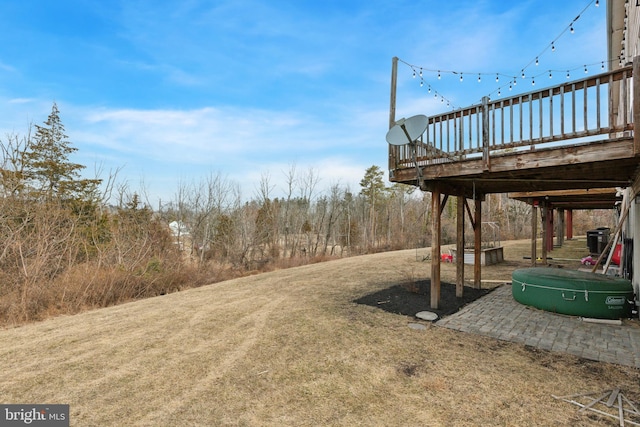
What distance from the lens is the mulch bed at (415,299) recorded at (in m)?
5.45

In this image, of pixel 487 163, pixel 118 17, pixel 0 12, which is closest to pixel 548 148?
pixel 487 163

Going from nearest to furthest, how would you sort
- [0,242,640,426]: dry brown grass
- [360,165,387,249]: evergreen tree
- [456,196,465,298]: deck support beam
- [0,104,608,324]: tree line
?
[0,242,640,426]: dry brown grass → [456,196,465,298]: deck support beam → [0,104,608,324]: tree line → [360,165,387,249]: evergreen tree

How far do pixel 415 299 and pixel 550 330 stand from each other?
2.18m

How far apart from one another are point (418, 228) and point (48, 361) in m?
25.6

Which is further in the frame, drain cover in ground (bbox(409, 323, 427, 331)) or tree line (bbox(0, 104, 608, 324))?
tree line (bbox(0, 104, 608, 324))

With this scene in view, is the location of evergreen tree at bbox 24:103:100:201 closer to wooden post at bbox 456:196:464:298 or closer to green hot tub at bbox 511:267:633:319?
wooden post at bbox 456:196:464:298

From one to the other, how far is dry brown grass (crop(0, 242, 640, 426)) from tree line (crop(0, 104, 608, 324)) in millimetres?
1954

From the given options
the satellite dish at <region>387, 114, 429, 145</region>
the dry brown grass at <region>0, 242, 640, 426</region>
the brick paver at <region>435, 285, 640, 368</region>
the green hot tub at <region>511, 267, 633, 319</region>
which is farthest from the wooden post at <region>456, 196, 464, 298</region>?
the satellite dish at <region>387, 114, 429, 145</region>

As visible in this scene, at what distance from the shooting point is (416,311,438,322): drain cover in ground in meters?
4.91

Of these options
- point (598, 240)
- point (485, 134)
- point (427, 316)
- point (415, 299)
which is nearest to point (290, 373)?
point (427, 316)

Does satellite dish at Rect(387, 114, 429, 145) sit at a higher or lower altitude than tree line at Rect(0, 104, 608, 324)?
higher

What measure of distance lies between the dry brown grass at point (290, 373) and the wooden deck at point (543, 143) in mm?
2355

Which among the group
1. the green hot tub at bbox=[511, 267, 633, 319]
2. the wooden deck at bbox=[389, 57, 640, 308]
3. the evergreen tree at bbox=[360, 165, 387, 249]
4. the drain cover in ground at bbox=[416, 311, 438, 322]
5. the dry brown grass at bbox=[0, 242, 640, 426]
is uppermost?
the evergreen tree at bbox=[360, 165, 387, 249]

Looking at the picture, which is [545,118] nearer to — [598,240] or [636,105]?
[636,105]
